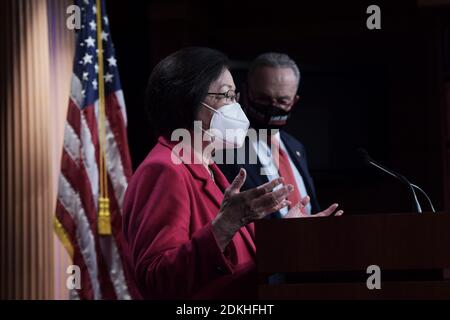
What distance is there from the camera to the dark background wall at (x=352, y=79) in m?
5.80

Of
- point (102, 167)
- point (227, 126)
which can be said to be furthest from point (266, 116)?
point (227, 126)

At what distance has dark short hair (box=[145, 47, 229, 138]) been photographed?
2281 millimetres

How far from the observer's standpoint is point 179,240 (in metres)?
2.10

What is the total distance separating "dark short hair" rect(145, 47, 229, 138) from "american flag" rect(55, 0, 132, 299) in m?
2.09

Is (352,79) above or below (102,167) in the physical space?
above

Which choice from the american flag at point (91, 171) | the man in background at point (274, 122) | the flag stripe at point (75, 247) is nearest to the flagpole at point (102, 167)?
the american flag at point (91, 171)

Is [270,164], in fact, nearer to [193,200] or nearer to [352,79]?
[193,200]

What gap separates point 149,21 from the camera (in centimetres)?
579

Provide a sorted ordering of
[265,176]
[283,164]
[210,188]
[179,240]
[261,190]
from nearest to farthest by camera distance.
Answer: [261,190], [179,240], [210,188], [265,176], [283,164]

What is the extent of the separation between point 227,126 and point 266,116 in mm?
1415

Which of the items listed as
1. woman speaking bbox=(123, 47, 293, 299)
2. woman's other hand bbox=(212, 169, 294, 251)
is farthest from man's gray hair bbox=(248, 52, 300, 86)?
woman's other hand bbox=(212, 169, 294, 251)

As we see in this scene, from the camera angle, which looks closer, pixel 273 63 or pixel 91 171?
pixel 273 63

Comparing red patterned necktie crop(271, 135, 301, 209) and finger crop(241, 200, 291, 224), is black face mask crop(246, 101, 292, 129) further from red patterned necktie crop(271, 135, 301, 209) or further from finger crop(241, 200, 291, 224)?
finger crop(241, 200, 291, 224)
